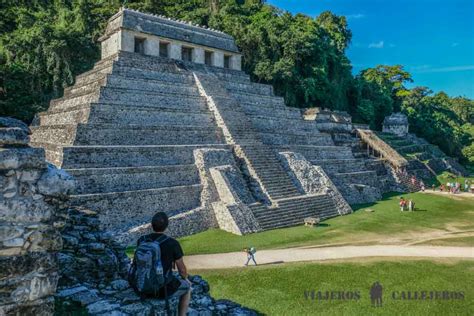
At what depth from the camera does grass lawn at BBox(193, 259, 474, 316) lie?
8.92 m

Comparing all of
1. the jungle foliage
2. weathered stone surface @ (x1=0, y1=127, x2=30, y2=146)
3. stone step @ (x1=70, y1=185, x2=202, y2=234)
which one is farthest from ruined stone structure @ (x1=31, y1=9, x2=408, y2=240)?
weathered stone surface @ (x1=0, y1=127, x2=30, y2=146)

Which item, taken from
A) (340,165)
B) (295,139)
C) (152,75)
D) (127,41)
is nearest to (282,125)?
(295,139)

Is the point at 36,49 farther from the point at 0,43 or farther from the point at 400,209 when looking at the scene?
the point at 400,209

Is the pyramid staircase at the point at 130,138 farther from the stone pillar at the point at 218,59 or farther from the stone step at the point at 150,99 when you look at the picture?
the stone pillar at the point at 218,59

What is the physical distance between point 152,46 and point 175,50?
71.1 inches

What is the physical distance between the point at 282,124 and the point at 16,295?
23.1 m

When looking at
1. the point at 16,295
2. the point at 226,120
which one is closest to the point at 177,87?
the point at 226,120

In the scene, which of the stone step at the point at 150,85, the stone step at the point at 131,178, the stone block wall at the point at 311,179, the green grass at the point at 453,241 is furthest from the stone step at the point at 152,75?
the green grass at the point at 453,241

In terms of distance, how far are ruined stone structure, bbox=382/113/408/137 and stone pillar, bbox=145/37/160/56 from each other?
33.3m

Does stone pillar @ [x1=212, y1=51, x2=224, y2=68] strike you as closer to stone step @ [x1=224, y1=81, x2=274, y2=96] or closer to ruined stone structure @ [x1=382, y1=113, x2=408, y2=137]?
stone step @ [x1=224, y1=81, x2=274, y2=96]

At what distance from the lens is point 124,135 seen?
1739 centimetres

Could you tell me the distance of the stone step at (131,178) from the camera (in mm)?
14442

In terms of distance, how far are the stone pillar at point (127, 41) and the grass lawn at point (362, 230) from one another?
46.6ft

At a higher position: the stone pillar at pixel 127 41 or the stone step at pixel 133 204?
the stone pillar at pixel 127 41
